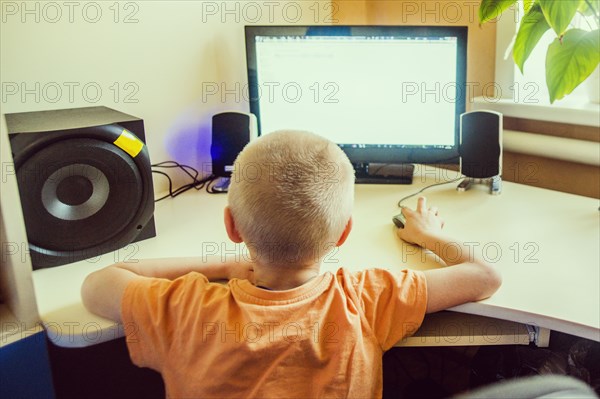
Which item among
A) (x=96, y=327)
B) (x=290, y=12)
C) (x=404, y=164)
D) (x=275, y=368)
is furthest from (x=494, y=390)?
(x=290, y=12)

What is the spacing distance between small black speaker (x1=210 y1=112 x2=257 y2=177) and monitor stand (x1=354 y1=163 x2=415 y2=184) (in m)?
0.30

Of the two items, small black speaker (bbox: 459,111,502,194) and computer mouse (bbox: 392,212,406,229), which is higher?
small black speaker (bbox: 459,111,502,194)

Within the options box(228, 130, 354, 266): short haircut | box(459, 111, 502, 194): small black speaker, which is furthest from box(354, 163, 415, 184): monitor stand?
box(228, 130, 354, 266): short haircut

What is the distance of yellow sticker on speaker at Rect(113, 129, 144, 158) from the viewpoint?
106 cm

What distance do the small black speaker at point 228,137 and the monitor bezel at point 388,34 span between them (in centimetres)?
6

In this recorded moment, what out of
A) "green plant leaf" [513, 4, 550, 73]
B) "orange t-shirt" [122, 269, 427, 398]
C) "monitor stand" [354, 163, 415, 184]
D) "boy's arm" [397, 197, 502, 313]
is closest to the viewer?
"orange t-shirt" [122, 269, 427, 398]

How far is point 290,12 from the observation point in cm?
164

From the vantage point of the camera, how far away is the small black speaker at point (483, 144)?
54.4 inches

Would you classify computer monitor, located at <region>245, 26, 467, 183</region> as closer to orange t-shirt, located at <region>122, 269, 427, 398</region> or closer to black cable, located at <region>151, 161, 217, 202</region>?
black cable, located at <region>151, 161, 217, 202</region>

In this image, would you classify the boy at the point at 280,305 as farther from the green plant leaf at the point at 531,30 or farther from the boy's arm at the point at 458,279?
the green plant leaf at the point at 531,30

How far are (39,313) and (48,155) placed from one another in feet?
0.87

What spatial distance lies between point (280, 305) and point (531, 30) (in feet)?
2.54

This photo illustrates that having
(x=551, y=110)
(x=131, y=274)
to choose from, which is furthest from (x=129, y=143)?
(x=551, y=110)

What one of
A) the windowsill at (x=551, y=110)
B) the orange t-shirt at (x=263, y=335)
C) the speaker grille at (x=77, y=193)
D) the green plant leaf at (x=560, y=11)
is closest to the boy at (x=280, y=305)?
the orange t-shirt at (x=263, y=335)
